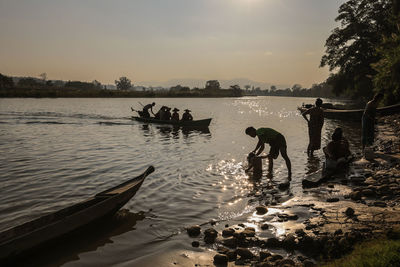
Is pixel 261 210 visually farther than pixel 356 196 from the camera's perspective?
Yes

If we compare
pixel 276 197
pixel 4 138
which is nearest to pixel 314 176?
pixel 276 197

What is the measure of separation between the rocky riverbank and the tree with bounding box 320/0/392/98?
135 feet

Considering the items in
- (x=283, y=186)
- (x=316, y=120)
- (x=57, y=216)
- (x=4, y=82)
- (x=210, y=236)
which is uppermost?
(x=4, y=82)

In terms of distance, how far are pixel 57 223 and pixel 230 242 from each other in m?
3.47

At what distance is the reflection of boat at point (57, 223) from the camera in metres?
5.11

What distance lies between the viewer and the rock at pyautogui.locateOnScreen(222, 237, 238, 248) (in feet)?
19.6

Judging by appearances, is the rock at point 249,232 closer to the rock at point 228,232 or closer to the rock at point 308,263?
the rock at point 228,232

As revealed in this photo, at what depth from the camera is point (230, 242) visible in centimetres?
601

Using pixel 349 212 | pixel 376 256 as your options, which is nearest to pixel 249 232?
pixel 349 212

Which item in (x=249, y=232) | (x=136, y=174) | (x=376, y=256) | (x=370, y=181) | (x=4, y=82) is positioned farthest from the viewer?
(x=4, y=82)

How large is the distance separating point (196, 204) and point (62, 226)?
12.9ft

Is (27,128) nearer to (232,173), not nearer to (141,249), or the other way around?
(232,173)

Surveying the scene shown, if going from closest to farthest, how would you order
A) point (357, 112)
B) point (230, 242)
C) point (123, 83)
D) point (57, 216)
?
point (230, 242) → point (57, 216) → point (357, 112) → point (123, 83)

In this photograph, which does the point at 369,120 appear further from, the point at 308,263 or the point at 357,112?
the point at 357,112
